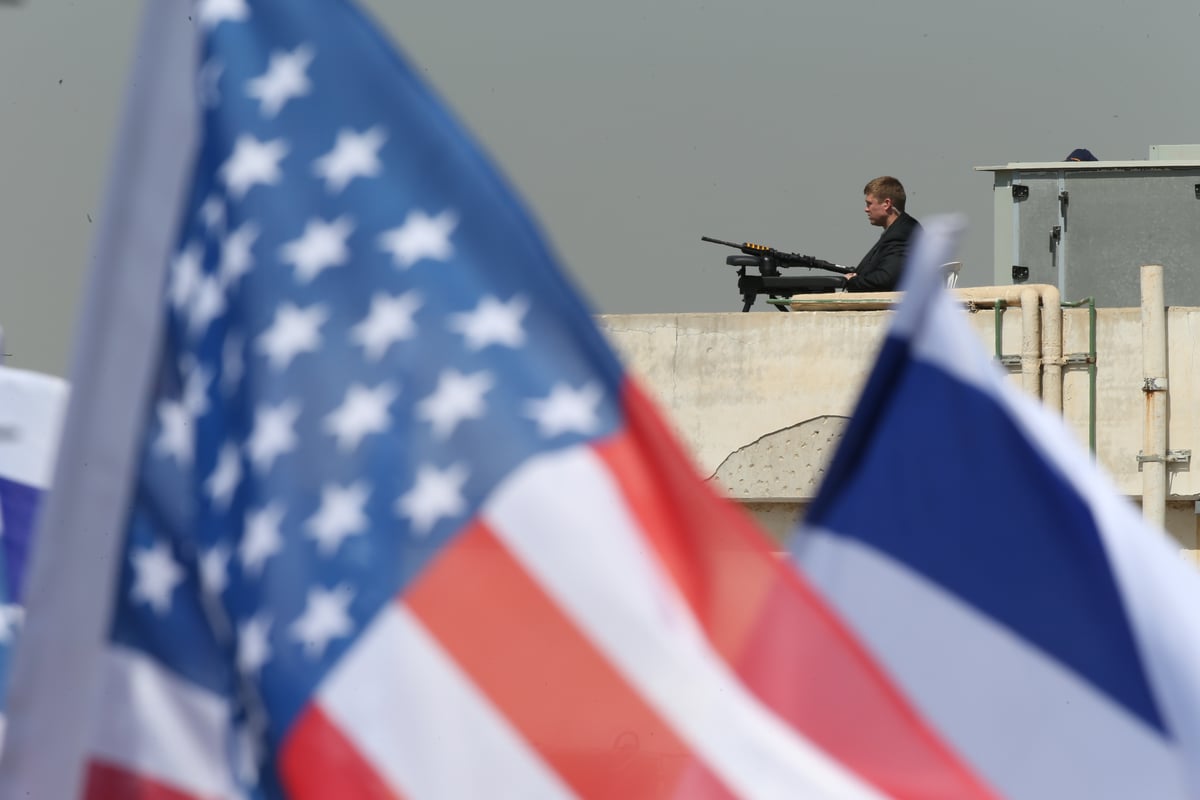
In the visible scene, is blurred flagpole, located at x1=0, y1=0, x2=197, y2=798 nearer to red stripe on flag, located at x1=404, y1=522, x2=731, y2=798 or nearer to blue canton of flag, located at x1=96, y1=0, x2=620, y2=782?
blue canton of flag, located at x1=96, y1=0, x2=620, y2=782

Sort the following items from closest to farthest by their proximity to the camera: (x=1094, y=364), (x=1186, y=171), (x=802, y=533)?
(x=802, y=533)
(x=1094, y=364)
(x=1186, y=171)

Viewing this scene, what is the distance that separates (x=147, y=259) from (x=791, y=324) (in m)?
9.52

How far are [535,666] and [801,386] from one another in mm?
9469

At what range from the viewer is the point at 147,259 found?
2.71 meters

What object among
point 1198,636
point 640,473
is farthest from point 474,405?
point 1198,636

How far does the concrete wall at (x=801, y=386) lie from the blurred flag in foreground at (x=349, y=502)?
9077mm

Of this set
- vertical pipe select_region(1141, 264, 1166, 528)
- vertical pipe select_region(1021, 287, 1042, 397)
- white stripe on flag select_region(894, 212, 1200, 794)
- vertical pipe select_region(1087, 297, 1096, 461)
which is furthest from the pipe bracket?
white stripe on flag select_region(894, 212, 1200, 794)

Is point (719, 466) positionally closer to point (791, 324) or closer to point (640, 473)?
point (791, 324)

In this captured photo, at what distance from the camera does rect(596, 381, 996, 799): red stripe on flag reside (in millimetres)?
2730

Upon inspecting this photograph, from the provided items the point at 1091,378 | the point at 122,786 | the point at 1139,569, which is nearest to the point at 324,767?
the point at 122,786

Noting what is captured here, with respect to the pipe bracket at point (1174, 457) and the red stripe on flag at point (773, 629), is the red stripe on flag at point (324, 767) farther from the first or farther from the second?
the pipe bracket at point (1174, 457)

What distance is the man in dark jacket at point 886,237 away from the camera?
1029 centimetres

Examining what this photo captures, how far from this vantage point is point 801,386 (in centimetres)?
1205

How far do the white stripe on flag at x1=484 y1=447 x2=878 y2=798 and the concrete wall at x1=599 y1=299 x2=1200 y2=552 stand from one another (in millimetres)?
9108
